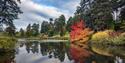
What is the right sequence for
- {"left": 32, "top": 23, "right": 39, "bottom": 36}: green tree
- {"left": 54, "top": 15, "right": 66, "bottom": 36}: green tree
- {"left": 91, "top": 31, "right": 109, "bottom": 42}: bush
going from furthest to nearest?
{"left": 32, "top": 23, "right": 39, "bottom": 36}: green tree < {"left": 54, "top": 15, "right": 66, "bottom": 36}: green tree < {"left": 91, "top": 31, "right": 109, "bottom": 42}: bush

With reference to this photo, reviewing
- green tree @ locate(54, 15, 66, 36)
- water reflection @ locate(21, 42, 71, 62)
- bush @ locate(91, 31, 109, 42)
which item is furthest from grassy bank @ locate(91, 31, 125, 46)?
green tree @ locate(54, 15, 66, 36)

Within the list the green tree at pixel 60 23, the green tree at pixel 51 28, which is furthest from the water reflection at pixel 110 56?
the green tree at pixel 51 28

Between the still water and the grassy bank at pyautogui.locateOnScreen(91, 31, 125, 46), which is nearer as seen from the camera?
the still water

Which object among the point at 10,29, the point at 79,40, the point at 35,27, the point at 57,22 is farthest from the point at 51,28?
the point at 10,29

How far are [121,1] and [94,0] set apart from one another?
25.1m

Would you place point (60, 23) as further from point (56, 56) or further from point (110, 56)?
point (110, 56)

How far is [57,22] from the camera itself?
6255 inches

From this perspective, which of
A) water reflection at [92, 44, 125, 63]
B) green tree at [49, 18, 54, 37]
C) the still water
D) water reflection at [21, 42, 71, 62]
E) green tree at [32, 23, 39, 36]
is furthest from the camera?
green tree at [32, 23, 39, 36]

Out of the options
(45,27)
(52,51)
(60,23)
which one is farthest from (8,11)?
(45,27)

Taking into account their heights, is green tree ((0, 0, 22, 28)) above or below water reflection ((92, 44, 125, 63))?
above

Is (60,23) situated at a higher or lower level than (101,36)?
higher

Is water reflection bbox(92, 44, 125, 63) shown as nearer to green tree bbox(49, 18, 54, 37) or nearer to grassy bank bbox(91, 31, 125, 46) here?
grassy bank bbox(91, 31, 125, 46)

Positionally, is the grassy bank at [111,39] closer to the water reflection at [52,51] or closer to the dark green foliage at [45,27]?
the water reflection at [52,51]

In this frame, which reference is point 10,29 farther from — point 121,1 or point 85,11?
point 85,11
